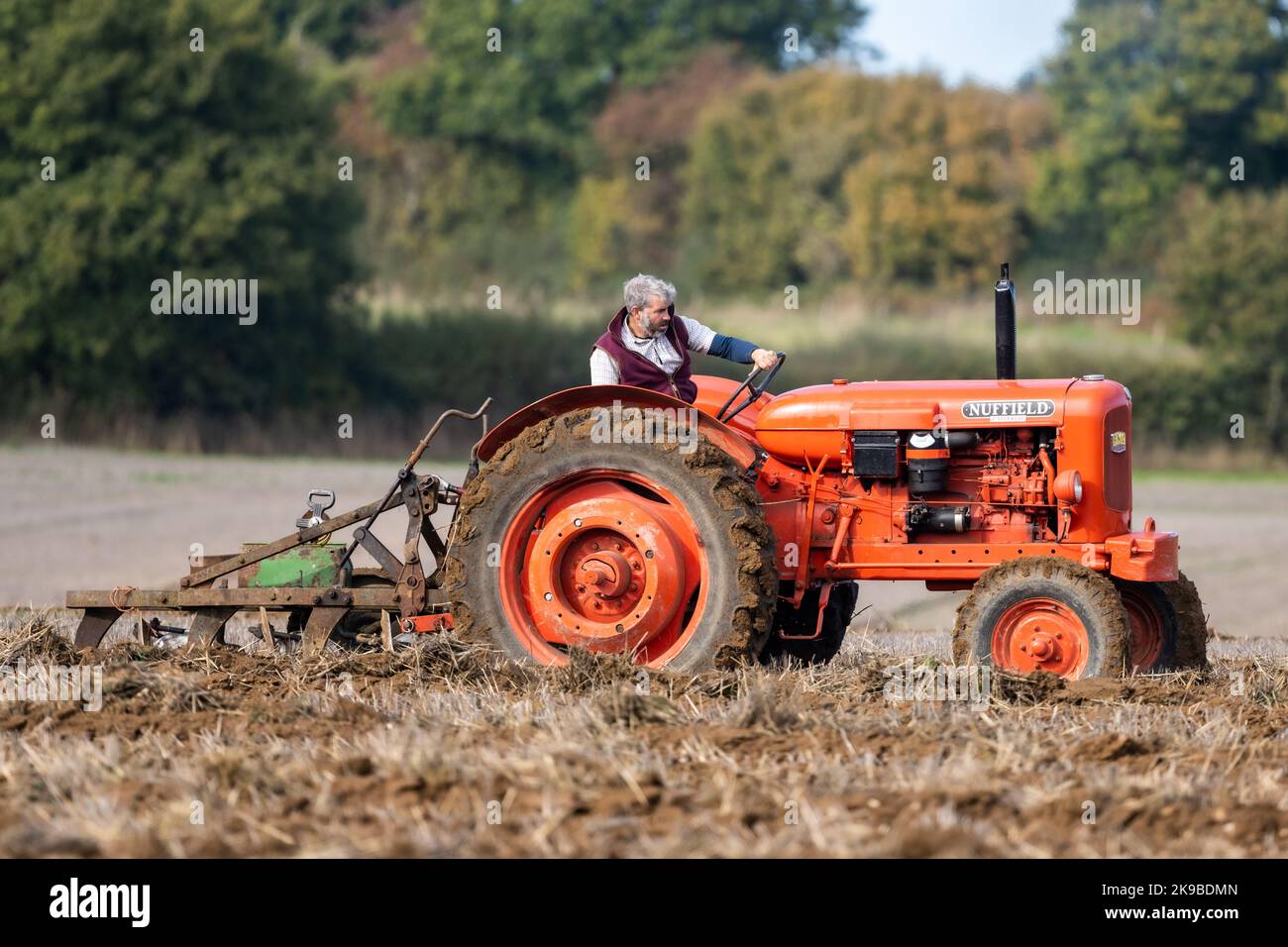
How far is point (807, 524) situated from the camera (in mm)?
7156

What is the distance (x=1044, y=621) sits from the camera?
6824 mm

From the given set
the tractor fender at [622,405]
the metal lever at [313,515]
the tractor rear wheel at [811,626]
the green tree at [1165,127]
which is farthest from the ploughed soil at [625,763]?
the green tree at [1165,127]

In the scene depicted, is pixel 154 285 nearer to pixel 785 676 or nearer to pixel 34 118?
pixel 34 118

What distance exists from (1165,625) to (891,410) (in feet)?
4.80

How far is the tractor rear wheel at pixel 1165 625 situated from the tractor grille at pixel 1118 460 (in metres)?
0.38

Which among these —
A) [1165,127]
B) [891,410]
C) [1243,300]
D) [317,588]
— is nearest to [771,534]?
[891,410]

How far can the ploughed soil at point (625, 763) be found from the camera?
14.2ft

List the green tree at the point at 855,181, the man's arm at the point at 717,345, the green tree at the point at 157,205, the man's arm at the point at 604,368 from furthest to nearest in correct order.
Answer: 1. the green tree at the point at 855,181
2. the green tree at the point at 157,205
3. the man's arm at the point at 717,345
4. the man's arm at the point at 604,368

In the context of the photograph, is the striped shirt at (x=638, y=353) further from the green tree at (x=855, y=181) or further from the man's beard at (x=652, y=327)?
the green tree at (x=855, y=181)

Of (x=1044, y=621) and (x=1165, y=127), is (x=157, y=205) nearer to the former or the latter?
(x=1044, y=621)

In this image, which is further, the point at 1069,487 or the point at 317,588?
the point at 317,588

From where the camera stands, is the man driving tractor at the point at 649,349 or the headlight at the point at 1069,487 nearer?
the headlight at the point at 1069,487

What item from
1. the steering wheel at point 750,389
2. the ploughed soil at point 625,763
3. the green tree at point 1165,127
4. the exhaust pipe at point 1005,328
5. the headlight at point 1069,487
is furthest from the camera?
the green tree at point 1165,127
